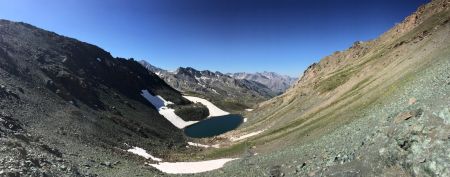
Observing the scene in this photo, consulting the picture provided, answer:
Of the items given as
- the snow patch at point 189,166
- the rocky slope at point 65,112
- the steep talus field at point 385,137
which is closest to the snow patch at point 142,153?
the rocky slope at point 65,112

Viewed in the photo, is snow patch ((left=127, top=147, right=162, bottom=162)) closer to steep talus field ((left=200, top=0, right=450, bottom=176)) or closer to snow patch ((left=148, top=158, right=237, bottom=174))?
snow patch ((left=148, top=158, right=237, bottom=174))

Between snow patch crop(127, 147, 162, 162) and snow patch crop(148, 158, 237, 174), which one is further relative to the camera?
snow patch crop(127, 147, 162, 162)

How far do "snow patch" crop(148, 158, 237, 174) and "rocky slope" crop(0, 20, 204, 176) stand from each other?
550 cm

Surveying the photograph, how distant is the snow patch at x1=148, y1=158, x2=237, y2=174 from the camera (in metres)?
69.7

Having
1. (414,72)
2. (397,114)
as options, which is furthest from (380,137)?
(414,72)

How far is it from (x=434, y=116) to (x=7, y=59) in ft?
374

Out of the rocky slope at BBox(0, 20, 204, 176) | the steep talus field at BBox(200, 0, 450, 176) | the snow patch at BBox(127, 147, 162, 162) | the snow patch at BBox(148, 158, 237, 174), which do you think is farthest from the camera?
the snow patch at BBox(127, 147, 162, 162)

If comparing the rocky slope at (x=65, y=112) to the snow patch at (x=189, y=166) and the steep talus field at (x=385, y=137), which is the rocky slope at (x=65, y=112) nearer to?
the snow patch at (x=189, y=166)

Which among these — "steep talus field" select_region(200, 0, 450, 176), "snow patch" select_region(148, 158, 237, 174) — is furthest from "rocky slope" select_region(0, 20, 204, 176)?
"steep talus field" select_region(200, 0, 450, 176)

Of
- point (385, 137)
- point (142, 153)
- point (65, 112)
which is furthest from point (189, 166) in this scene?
point (385, 137)

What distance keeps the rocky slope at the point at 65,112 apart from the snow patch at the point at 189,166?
5.50 m

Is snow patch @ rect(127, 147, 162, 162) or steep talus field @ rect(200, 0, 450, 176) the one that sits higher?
snow patch @ rect(127, 147, 162, 162)

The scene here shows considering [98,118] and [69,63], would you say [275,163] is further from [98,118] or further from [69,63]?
[69,63]

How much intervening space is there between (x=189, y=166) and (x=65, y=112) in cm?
3692
